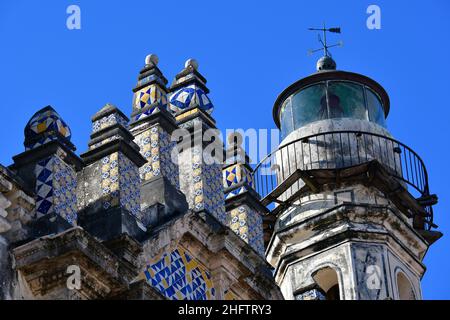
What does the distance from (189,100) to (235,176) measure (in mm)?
1248

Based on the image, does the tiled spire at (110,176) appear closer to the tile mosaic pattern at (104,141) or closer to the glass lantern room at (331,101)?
the tile mosaic pattern at (104,141)

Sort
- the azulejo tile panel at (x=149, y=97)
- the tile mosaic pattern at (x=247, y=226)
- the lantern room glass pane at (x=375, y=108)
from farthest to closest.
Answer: the lantern room glass pane at (x=375, y=108)
the tile mosaic pattern at (x=247, y=226)
the azulejo tile panel at (x=149, y=97)

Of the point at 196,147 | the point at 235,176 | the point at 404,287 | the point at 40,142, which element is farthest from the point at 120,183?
the point at 404,287

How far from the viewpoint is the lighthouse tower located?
103 ft

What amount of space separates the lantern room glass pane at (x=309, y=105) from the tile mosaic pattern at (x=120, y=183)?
12.2 meters

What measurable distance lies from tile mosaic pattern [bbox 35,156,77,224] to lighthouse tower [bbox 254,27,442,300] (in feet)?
28.8

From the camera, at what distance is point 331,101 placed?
35.3m

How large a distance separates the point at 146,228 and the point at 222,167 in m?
3.14

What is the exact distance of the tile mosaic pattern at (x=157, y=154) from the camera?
24.2 metres

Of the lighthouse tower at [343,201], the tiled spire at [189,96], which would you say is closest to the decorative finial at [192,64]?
the tiled spire at [189,96]
